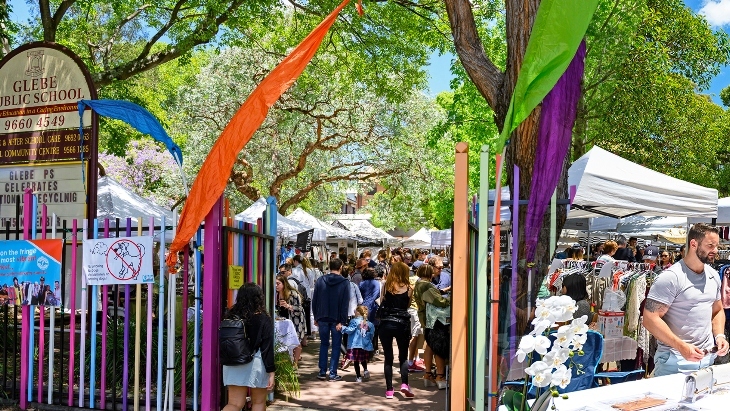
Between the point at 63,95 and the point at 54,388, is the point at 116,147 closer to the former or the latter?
the point at 63,95

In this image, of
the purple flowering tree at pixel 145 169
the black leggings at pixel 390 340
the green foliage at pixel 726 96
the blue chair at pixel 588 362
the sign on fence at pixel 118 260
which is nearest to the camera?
the blue chair at pixel 588 362

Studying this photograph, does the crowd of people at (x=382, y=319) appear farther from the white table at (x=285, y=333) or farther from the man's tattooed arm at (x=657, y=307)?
the man's tattooed arm at (x=657, y=307)

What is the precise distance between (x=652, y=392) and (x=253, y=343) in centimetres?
372

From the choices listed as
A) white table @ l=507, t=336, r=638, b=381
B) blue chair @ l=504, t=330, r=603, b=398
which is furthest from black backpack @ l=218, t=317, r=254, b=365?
white table @ l=507, t=336, r=638, b=381

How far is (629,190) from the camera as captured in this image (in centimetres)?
874

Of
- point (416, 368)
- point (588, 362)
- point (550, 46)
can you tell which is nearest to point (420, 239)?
point (416, 368)

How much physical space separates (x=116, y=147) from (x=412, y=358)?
922 cm

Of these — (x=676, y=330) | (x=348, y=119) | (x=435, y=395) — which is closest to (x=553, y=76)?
(x=676, y=330)

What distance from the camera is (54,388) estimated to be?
8438 mm

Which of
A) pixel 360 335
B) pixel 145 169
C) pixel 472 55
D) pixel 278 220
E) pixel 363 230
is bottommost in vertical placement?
pixel 360 335

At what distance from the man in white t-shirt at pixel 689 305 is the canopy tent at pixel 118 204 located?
11.1m

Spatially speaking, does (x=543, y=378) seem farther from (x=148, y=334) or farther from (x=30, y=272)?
(x=30, y=272)

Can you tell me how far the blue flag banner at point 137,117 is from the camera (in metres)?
7.51

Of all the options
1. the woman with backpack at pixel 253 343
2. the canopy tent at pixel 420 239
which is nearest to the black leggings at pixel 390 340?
the woman with backpack at pixel 253 343
